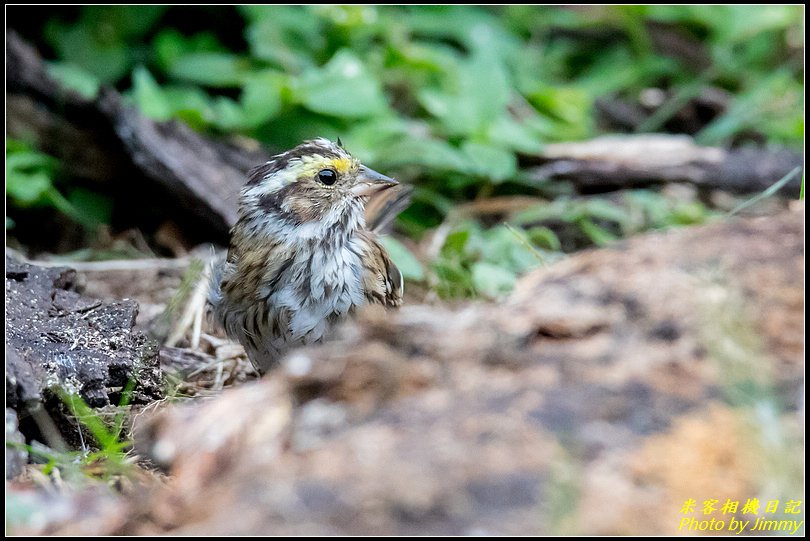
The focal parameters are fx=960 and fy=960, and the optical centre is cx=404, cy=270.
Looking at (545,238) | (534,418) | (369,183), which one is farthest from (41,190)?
(534,418)

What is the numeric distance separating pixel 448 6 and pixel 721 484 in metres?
5.77

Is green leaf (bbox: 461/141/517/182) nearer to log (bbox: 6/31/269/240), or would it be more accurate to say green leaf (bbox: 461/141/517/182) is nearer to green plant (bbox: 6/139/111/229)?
log (bbox: 6/31/269/240)

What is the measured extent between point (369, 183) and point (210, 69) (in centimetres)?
245

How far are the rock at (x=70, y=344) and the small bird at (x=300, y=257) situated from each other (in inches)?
16.2

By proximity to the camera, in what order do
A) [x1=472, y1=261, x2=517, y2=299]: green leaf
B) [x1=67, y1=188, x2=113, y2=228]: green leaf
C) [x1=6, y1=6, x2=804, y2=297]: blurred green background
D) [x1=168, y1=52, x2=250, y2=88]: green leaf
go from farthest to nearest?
[x1=168, y1=52, x2=250, y2=88]: green leaf < [x1=67, y1=188, x2=113, y2=228]: green leaf < [x1=6, y1=6, x2=804, y2=297]: blurred green background < [x1=472, y1=261, x2=517, y2=299]: green leaf

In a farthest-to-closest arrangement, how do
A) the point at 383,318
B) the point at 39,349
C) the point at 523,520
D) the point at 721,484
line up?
1. the point at 39,349
2. the point at 383,318
3. the point at 721,484
4. the point at 523,520

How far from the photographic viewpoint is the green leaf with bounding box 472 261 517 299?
470 centimetres

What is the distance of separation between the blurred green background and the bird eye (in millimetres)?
976

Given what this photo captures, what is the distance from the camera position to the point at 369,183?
4016 millimetres

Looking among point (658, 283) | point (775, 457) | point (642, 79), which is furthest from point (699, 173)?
point (775, 457)

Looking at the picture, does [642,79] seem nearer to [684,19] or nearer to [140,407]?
[684,19]

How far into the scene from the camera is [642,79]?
24.3ft

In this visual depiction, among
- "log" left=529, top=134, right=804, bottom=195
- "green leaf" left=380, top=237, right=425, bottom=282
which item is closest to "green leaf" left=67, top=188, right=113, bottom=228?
"green leaf" left=380, top=237, right=425, bottom=282

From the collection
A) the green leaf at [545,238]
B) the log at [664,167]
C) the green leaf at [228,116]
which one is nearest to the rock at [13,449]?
the green leaf at [228,116]
